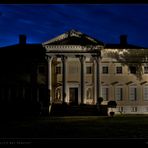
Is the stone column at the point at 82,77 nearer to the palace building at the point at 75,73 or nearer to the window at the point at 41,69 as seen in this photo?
the palace building at the point at 75,73

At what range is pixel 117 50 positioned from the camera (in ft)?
161

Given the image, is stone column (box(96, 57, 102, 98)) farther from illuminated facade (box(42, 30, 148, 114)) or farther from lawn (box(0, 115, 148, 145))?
lawn (box(0, 115, 148, 145))

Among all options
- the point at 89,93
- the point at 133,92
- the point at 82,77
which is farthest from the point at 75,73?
the point at 133,92

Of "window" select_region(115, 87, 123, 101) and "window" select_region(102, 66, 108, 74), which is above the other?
"window" select_region(102, 66, 108, 74)

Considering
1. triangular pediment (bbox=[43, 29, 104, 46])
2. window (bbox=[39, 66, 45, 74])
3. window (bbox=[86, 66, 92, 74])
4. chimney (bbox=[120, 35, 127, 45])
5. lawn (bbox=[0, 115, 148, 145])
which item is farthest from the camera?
chimney (bbox=[120, 35, 127, 45])

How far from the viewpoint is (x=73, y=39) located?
46.6m

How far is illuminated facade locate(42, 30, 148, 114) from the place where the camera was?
46.4m

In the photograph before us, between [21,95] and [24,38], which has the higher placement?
[24,38]

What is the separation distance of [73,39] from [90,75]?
15.6ft

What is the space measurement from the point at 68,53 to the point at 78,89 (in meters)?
4.36

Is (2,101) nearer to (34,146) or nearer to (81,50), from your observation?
(81,50)

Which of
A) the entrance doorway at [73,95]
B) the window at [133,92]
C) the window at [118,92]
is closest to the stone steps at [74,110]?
the entrance doorway at [73,95]

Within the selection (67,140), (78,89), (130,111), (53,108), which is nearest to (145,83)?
(130,111)

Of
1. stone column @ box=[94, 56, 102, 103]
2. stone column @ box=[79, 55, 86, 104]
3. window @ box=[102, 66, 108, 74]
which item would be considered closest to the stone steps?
stone column @ box=[79, 55, 86, 104]
